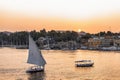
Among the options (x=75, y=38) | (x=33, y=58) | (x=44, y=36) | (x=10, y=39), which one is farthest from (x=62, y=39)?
(x=33, y=58)

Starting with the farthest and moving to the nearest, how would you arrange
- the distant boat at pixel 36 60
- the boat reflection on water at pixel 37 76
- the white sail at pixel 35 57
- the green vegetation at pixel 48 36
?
the green vegetation at pixel 48 36, the white sail at pixel 35 57, the distant boat at pixel 36 60, the boat reflection on water at pixel 37 76

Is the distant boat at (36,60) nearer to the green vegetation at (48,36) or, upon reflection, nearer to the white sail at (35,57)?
the white sail at (35,57)

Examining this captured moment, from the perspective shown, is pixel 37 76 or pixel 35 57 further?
pixel 35 57

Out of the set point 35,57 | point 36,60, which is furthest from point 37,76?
point 35,57

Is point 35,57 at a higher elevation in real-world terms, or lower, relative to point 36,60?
higher

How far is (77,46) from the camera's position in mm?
117500

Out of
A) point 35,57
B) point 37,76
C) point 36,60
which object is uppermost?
point 35,57

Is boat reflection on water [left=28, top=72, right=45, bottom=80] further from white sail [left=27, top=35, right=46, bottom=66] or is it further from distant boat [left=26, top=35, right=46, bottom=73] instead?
white sail [left=27, top=35, right=46, bottom=66]

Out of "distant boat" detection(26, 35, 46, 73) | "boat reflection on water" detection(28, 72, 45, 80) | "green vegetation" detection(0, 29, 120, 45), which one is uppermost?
"green vegetation" detection(0, 29, 120, 45)

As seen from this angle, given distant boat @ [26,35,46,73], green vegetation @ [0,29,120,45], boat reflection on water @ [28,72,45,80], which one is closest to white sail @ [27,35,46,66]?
distant boat @ [26,35,46,73]

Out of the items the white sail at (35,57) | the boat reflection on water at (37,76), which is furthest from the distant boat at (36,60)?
the boat reflection on water at (37,76)

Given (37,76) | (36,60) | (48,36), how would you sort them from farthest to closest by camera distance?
1. (48,36)
2. (36,60)
3. (37,76)

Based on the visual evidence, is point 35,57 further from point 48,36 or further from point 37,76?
point 48,36

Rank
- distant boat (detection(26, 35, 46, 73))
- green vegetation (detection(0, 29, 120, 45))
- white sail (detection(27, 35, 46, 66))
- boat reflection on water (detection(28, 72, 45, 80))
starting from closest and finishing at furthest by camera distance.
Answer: boat reflection on water (detection(28, 72, 45, 80)) → distant boat (detection(26, 35, 46, 73)) → white sail (detection(27, 35, 46, 66)) → green vegetation (detection(0, 29, 120, 45))
